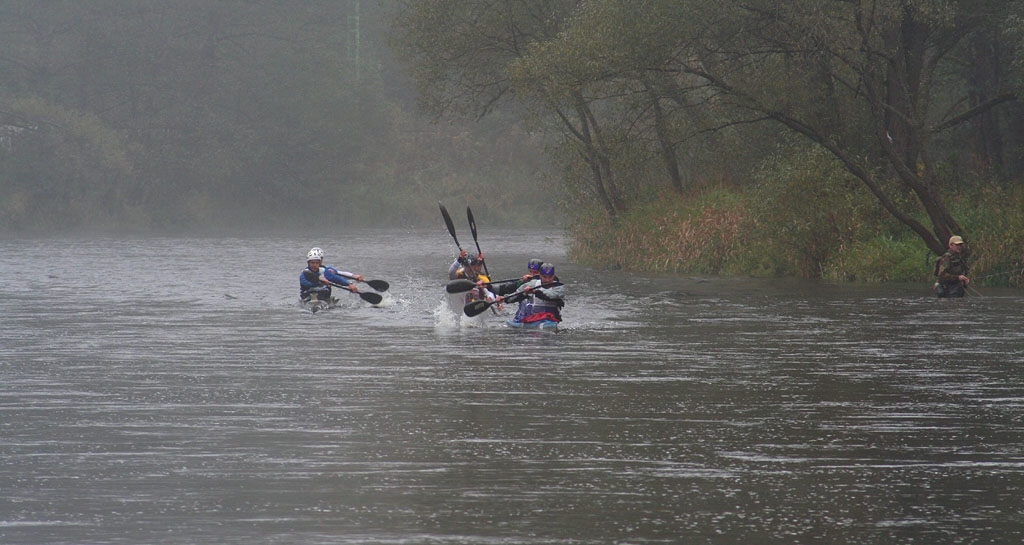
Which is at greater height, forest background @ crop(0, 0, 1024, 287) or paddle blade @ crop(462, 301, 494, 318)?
forest background @ crop(0, 0, 1024, 287)

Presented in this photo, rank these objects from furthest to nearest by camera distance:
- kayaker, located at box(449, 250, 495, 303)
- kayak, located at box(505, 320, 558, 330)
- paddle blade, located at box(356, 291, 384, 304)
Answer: paddle blade, located at box(356, 291, 384, 304) < kayaker, located at box(449, 250, 495, 303) < kayak, located at box(505, 320, 558, 330)

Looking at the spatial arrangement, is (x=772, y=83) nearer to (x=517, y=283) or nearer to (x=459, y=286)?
(x=517, y=283)

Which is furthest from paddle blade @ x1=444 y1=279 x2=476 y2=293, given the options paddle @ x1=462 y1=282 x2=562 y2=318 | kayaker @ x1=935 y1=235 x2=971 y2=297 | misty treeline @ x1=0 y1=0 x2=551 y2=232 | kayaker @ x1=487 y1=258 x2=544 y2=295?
misty treeline @ x1=0 y1=0 x2=551 y2=232

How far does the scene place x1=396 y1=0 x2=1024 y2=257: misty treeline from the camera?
30719mm

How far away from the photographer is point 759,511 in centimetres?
861

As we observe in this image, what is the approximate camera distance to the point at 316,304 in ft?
88.1

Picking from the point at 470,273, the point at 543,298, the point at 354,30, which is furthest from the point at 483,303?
the point at 354,30

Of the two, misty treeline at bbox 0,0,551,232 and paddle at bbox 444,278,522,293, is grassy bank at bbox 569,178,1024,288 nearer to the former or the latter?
paddle at bbox 444,278,522,293

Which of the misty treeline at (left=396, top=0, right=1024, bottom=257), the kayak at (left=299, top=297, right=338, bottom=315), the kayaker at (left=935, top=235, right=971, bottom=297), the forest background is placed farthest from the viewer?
the forest background

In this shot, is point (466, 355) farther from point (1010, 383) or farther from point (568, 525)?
point (568, 525)

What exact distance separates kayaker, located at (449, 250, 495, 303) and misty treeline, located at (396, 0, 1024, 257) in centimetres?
896

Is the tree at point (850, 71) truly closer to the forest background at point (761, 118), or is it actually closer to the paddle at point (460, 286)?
the forest background at point (761, 118)

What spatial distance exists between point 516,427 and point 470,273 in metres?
12.1

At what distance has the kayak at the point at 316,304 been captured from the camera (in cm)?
2677
